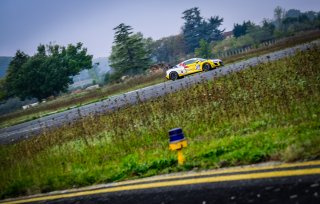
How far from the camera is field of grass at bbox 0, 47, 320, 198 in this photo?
5410 millimetres

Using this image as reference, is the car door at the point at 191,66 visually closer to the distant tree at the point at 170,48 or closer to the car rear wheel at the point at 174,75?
the car rear wheel at the point at 174,75

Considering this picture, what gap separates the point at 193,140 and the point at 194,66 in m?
18.3

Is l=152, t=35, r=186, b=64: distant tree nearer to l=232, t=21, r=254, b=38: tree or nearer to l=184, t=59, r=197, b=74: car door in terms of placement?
l=232, t=21, r=254, b=38: tree

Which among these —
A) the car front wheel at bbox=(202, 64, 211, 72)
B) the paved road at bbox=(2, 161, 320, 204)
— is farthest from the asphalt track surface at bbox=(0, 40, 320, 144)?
the paved road at bbox=(2, 161, 320, 204)

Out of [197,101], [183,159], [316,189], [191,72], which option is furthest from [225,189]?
[191,72]

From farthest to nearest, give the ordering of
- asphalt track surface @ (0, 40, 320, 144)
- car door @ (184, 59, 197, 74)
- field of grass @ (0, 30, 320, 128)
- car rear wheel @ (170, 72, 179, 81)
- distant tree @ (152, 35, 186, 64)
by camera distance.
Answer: distant tree @ (152, 35, 186, 64), field of grass @ (0, 30, 320, 128), car rear wheel @ (170, 72, 179, 81), car door @ (184, 59, 197, 74), asphalt track surface @ (0, 40, 320, 144)

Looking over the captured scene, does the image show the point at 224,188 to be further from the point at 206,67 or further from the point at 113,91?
the point at 113,91

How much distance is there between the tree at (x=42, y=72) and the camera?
59.6 m

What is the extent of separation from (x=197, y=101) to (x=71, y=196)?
5.98 m

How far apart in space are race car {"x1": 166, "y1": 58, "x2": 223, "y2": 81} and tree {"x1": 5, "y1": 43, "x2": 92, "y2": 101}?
40.3 metres

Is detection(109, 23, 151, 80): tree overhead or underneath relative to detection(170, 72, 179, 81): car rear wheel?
overhead

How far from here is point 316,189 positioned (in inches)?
138

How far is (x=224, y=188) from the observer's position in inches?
167

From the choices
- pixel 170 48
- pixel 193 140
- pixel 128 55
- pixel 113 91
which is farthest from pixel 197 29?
pixel 193 140
